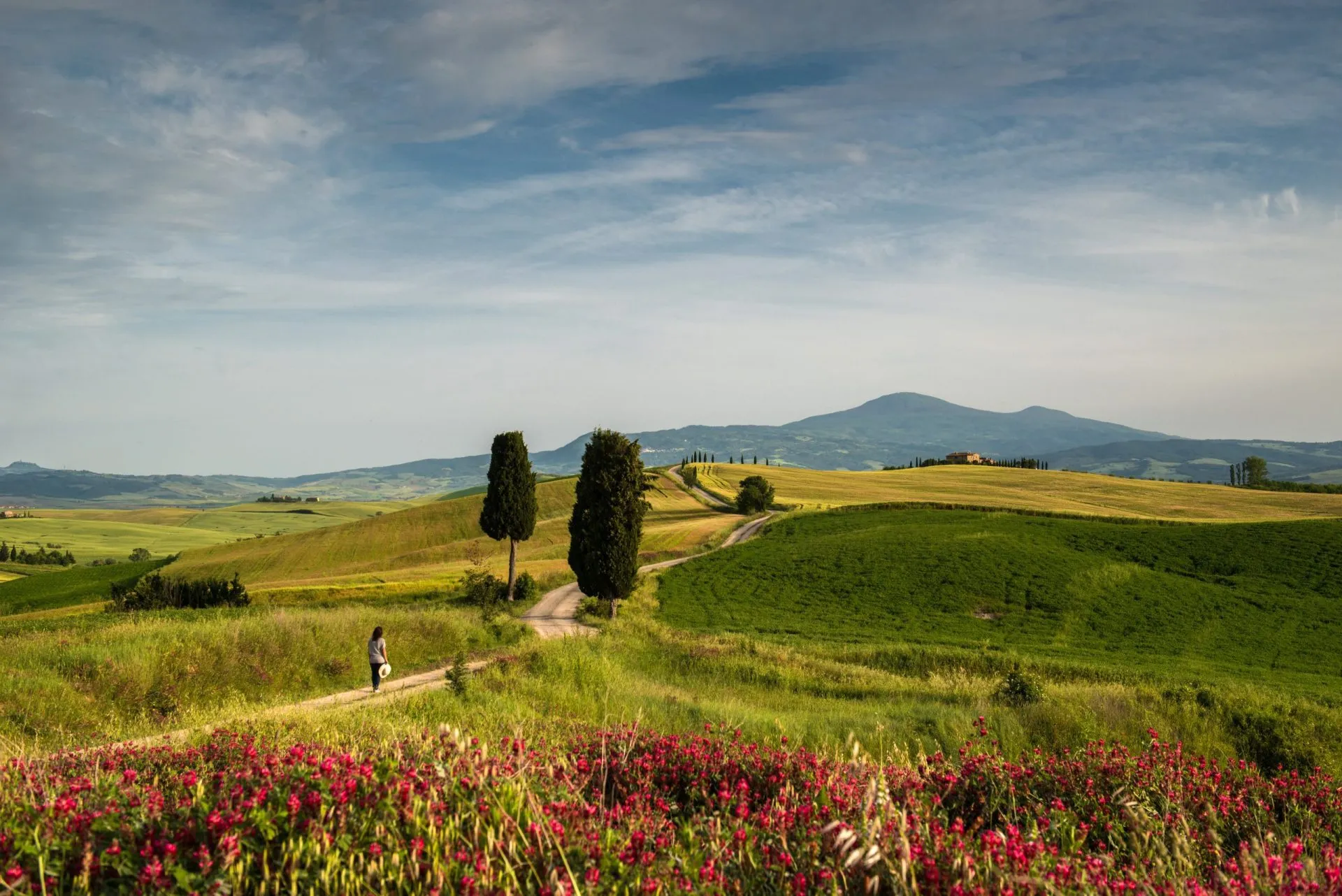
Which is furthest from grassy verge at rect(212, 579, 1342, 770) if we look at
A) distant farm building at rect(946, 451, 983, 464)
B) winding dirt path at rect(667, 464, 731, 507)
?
distant farm building at rect(946, 451, 983, 464)

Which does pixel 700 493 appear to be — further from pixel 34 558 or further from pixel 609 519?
pixel 34 558

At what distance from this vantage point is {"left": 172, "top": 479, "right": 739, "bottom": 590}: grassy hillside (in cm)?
6869

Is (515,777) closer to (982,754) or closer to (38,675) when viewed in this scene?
(982,754)

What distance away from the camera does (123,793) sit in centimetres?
518

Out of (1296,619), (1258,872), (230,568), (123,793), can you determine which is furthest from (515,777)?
(230,568)

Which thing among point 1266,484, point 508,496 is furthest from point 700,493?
point 1266,484

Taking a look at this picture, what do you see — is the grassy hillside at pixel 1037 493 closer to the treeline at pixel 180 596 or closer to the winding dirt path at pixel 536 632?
the winding dirt path at pixel 536 632

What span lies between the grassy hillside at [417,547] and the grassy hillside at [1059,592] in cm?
1672

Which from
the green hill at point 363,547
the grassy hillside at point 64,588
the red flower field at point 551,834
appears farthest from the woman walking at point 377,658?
the green hill at point 363,547

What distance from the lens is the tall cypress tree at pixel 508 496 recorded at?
172 feet

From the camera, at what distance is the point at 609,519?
44.2 metres

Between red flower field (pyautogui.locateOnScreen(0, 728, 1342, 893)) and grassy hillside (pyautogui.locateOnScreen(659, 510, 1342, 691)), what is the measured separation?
3148 cm

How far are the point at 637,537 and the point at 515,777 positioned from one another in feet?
130

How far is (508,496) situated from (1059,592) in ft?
117
